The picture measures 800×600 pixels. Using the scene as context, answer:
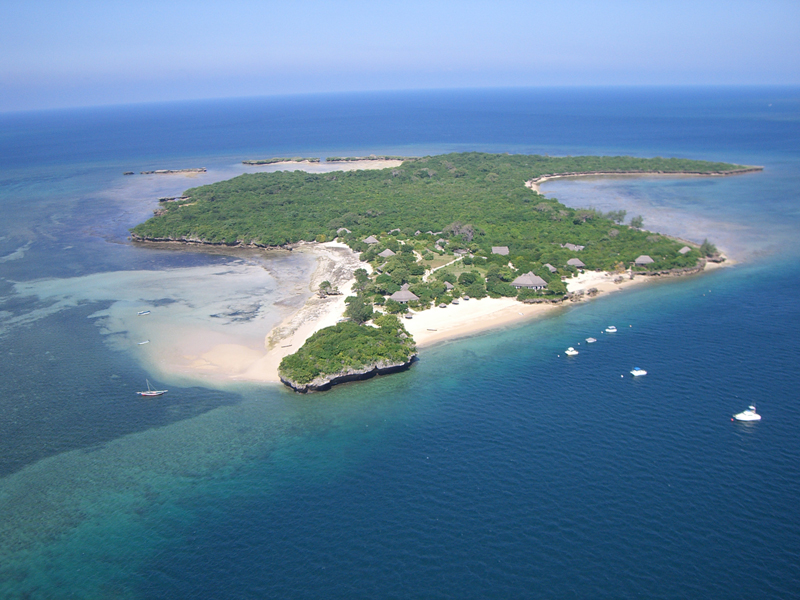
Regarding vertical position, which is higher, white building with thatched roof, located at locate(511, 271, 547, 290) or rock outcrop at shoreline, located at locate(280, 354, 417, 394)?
white building with thatched roof, located at locate(511, 271, 547, 290)

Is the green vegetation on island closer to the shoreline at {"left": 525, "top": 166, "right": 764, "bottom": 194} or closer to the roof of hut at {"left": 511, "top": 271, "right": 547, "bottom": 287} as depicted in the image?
the roof of hut at {"left": 511, "top": 271, "right": 547, "bottom": 287}

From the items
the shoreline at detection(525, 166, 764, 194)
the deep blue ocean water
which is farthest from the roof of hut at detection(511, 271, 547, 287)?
the shoreline at detection(525, 166, 764, 194)

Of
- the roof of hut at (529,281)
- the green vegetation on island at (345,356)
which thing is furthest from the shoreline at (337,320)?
the green vegetation on island at (345,356)

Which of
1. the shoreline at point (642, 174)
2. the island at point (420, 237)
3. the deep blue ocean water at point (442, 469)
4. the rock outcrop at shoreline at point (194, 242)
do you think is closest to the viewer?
the deep blue ocean water at point (442, 469)

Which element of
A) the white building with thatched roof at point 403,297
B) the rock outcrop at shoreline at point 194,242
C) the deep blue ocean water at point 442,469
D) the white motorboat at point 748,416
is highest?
the white building with thatched roof at point 403,297

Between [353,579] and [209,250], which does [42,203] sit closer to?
[209,250]

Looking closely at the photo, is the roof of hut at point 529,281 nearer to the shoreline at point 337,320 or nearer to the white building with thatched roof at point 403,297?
the shoreline at point 337,320

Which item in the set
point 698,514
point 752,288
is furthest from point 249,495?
point 752,288
